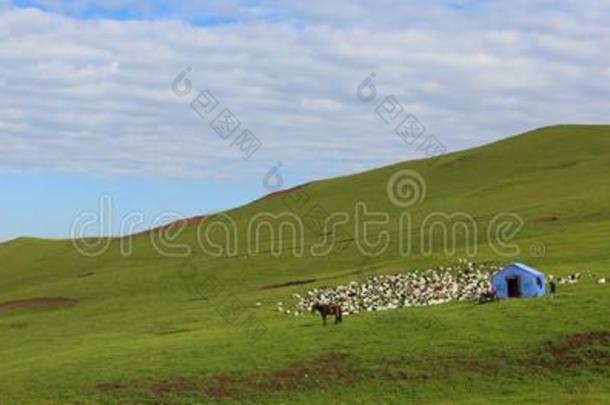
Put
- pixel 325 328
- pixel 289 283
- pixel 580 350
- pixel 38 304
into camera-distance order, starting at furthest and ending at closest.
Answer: pixel 38 304
pixel 289 283
pixel 325 328
pixel 580 350

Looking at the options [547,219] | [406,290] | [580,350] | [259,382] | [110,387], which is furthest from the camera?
[547,219]

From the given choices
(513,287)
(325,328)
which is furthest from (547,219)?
(325,328)

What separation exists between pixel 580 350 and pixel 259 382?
1390 cm

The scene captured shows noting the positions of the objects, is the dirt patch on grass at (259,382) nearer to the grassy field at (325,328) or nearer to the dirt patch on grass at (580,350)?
the grassy field at (325,328)

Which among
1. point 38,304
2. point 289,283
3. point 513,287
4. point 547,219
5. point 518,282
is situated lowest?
point 513,287

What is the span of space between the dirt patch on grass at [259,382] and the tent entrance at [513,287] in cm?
1574

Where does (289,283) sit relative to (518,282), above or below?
above

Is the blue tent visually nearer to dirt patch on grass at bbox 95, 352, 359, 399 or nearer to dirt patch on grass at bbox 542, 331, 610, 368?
dirt patch on grass at bbox 542, 331, 610, 368

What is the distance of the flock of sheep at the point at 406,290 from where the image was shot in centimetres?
5744

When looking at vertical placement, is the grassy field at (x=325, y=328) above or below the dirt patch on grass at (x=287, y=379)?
above

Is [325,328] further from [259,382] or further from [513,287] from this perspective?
[513,287]

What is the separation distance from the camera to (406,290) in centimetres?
6225

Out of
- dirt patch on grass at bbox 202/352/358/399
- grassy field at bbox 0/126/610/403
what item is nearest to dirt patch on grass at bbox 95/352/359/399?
dirt patch on grass at bbox 202/352/358/399

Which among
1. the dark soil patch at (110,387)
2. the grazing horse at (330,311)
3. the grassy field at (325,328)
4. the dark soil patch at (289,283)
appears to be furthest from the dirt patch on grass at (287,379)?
the dark soil patch at (289,283)
